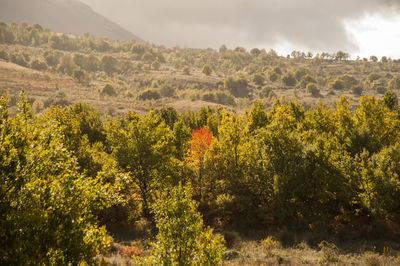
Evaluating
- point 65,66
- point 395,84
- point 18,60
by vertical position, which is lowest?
point 18,60

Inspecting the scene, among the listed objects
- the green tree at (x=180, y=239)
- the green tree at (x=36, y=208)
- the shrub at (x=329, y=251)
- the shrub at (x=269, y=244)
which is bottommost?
the shrub at (x=269, y=244)

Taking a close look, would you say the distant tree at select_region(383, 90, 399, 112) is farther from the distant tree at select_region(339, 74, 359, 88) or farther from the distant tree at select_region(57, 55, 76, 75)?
the distant tree at select_region(57, 55, 76, 75)

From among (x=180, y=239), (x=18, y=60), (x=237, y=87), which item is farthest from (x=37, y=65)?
(x=180, y=239)

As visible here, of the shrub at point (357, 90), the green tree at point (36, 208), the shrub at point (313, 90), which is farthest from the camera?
the shrub at point (313, 90)

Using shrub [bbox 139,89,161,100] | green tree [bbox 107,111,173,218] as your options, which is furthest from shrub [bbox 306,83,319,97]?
green tree [bbox 107,111,173,218]

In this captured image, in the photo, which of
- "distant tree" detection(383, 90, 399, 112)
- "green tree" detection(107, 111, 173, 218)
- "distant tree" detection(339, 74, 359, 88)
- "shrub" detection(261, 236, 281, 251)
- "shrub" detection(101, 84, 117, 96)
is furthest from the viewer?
"distant tree" detection(339, 74, 359, 88)

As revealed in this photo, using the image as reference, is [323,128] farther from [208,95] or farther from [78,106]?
[208,95]

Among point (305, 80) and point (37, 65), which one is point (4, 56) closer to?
point (37, 65)

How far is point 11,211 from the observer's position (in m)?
7.59

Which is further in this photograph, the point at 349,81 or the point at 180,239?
the point at 349,81

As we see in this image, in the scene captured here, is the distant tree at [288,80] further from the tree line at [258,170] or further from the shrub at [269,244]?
the shrub at [269,244]

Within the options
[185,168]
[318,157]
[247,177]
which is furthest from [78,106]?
[318,157]

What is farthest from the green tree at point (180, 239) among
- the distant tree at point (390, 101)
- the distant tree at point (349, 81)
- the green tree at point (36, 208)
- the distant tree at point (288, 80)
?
the distant tree at point (349, 81)

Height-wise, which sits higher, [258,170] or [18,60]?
[18,60]
